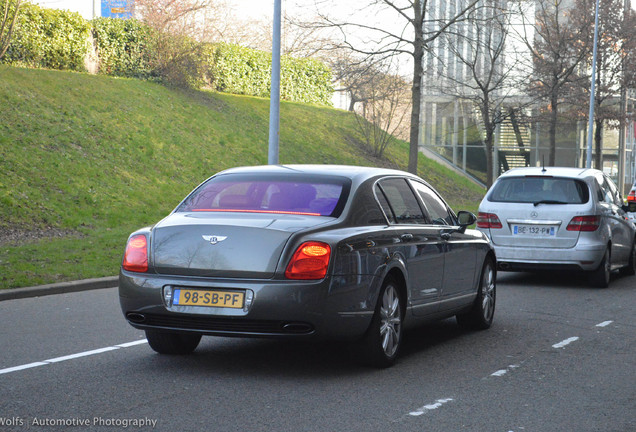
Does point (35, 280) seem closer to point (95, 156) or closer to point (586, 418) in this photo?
point (586, 418)

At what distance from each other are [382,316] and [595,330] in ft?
10.9

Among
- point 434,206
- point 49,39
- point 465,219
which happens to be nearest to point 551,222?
point 465,219

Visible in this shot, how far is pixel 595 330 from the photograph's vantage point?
30.4 ft

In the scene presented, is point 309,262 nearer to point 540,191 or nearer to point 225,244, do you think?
point 225,244

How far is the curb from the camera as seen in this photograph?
1073cm

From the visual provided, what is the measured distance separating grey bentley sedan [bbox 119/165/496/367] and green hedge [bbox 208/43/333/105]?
24.9 m

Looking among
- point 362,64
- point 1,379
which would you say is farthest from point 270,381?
point 362,64

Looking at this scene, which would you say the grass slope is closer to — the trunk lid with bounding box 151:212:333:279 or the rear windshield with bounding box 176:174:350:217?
the rear windshield with bounding box 176:174:350:217

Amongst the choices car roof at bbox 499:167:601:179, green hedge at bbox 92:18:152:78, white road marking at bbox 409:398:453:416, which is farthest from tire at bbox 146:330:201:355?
green hedge at bbox 92:18:152:78

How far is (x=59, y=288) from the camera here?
1140 centimetres

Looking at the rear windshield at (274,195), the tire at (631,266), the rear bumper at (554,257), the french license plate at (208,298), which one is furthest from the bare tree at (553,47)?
the french license plate at (208,298)

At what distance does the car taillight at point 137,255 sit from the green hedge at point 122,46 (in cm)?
2312

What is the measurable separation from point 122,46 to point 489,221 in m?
19.0

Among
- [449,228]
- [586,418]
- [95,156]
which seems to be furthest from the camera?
[95,156]
